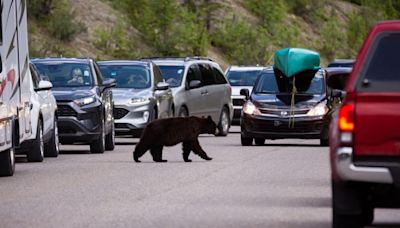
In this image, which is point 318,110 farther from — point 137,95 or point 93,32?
point 93,32

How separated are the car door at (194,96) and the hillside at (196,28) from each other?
13479 mm

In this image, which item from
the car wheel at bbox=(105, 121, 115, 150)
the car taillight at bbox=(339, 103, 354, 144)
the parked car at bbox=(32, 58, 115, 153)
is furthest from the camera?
the car wheel at bbox=(105, 121, 115, 150)

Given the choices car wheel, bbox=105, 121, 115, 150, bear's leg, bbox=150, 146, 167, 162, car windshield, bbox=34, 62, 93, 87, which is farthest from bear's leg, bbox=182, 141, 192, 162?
car wheel, bbox=105, 121, 115, 150

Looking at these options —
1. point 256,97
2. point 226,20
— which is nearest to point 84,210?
point 256,97

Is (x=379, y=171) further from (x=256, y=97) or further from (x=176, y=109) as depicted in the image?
(x=176, y=109)

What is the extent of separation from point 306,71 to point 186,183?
43.0ft

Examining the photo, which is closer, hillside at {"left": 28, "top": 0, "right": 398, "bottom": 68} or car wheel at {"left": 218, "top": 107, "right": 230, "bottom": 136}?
car wheel at {"left": 218, "top": 107, "right": 230, "bottom": 136}

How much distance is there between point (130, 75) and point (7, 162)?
37.3ft

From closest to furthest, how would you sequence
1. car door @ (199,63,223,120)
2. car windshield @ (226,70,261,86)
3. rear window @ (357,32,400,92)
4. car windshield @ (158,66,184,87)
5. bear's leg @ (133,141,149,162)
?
rear window @ (357,32,400,92)
bear's leg @ (133,141,149,162)
car windshield @ (158,66,184,87)
car door @ (199,63,223,120)
car windshield @ (226,70,261,86)

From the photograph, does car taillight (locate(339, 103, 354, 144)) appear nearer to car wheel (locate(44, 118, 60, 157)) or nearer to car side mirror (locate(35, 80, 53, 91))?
car side mirror (locate(35, 80, 53, 91))

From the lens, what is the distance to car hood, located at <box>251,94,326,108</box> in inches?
1163

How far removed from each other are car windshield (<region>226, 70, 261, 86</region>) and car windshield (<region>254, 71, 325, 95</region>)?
11667mm

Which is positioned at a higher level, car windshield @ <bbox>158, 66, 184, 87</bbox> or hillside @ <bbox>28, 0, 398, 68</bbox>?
car windshield @ <bbox>158, 66, 184, 87</bbox>

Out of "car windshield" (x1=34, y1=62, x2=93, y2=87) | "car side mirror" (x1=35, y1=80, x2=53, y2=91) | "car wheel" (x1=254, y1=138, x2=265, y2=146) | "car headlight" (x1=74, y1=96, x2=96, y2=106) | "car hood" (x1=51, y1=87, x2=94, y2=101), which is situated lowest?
"car wheel" (x1=254, y1=138, x2=265, y2=146)
